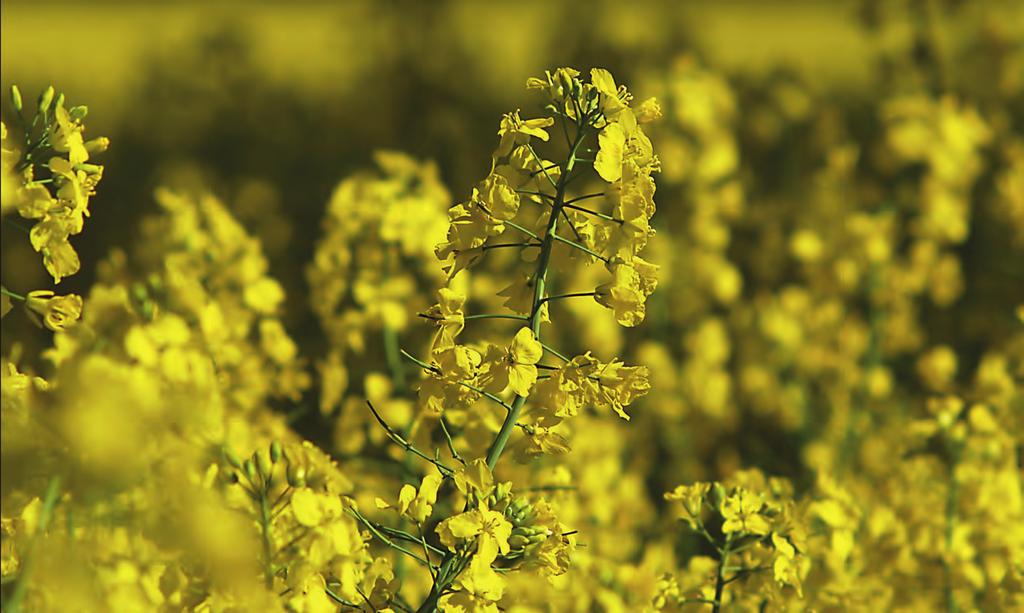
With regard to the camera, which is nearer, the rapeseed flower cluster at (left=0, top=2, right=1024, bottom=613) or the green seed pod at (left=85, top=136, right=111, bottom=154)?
the rapeseed flower cluster at (left=0, top=2, right=1024, bottom=613)

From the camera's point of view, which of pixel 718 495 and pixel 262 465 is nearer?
pixel 262 465

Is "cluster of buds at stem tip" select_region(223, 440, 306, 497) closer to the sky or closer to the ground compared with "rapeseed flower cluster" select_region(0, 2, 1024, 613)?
closer to the ground

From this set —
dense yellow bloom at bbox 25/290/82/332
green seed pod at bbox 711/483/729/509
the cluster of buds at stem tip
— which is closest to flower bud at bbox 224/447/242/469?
the cluster of buds at stem tip

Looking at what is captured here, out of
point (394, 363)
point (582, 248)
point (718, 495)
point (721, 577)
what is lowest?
point (721, 577)

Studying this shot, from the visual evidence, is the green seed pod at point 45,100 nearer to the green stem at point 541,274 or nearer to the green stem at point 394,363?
the green stem at point 541,274

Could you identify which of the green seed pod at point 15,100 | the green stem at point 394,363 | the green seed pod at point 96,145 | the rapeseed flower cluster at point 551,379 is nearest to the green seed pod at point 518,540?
the rapeseed flower cluster at point 551,379

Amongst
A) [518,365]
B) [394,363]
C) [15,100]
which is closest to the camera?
[518,365]

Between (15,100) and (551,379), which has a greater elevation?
(15,100)

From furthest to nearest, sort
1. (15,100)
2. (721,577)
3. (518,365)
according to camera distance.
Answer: (721,577), (15,100), (518,365)

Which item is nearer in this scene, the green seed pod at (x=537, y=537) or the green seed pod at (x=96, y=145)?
the green seed pod at (x=537, y=537)

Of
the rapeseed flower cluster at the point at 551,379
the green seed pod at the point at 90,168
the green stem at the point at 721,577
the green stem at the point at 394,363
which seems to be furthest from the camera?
the green stem at the point at 394,363

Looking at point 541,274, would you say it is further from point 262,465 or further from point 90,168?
point 90,168

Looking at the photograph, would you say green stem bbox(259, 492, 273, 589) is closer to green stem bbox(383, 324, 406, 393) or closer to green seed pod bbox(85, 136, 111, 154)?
green seed pod bbox(85, 136, 111, 154)

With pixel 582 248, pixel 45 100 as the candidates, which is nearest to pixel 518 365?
pixel 582 248
